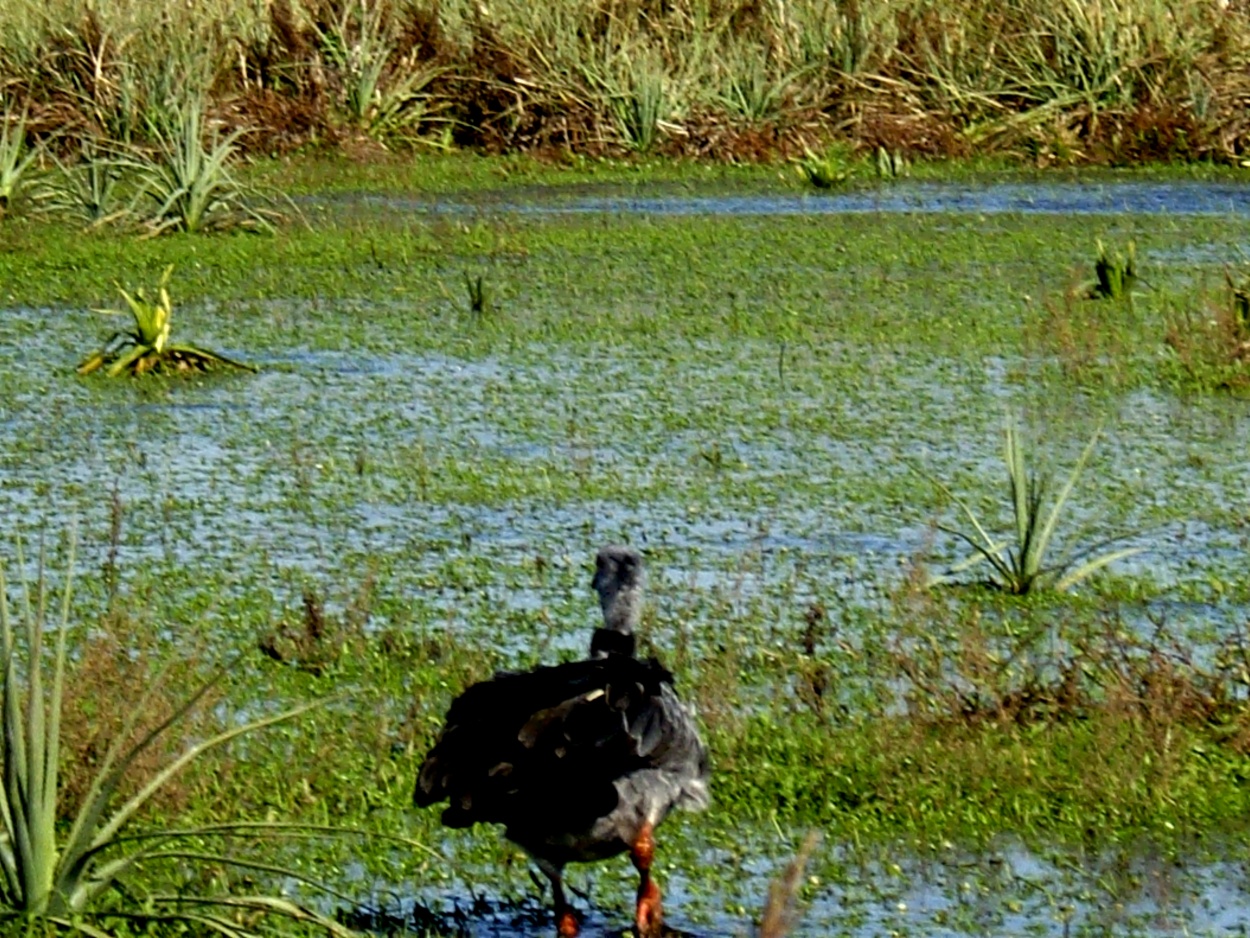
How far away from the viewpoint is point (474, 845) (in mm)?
5797

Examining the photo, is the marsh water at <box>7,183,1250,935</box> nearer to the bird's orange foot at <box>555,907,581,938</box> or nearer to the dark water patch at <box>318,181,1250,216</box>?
the bird's orange foot at <box>555,907,581,938</box>

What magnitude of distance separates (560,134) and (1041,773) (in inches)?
624

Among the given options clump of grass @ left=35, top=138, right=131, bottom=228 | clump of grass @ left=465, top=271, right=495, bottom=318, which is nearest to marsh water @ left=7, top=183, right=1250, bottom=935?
clump of grass @ left=465, top=271, right=495, bottom=318

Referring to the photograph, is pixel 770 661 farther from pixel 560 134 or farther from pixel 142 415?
pixel 560 134

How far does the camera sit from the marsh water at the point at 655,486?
18.2ft

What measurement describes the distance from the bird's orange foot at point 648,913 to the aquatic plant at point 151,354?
24.0 feet

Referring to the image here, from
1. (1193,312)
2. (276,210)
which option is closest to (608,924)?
(1193,312)

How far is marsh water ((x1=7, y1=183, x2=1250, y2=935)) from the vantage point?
18.2ft

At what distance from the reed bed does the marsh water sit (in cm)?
626

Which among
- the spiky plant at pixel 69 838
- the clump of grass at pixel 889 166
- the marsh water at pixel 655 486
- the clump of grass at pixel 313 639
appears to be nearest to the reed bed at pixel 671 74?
the clump of grass at pixel 889 166

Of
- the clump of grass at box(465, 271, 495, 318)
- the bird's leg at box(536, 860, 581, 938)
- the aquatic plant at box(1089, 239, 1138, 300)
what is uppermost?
the bird's leg at box(536, 860, 581, 938)

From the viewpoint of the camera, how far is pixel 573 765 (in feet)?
15.8

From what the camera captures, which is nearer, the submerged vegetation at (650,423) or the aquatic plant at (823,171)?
the submerged vegetation at (650,423)

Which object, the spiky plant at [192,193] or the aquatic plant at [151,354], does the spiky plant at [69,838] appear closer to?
the aquatic plant at [151,354]
